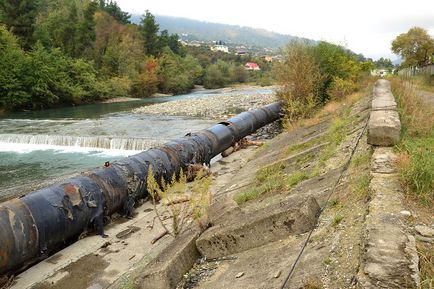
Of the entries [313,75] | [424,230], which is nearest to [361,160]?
[424,230]

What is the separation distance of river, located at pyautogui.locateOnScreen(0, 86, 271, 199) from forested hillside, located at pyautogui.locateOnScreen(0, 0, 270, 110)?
12399 mm

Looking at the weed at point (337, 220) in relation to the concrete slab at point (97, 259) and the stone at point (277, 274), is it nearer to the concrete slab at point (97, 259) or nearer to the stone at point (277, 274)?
the stone at point (277, 274)

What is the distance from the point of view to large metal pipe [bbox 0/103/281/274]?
6668 mm

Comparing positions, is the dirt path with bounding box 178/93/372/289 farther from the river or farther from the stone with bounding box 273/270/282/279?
the river

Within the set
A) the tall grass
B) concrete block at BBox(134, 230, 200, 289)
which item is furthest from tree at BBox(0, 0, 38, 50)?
concrete block at BBox(134, 230, 200, 289)

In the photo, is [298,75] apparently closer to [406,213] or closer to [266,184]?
[266,184]

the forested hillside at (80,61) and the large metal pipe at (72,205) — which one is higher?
the forested hillside at (80,61)

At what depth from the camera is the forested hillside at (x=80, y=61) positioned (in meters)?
39.3

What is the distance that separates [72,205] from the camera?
7871 millimetres

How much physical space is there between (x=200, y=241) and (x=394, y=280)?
9.62 feet

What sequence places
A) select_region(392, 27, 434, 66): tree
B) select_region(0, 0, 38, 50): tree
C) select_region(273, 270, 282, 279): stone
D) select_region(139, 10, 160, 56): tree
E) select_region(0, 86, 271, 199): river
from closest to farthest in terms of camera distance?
1. select_region(273, 270, 282, 279): stone
2. select_region(0, 86, 271, 199): river
3. select_region(392, 27, 434, 66): tree
4. select_region(0, 0, 38, 50): tree
5. select_region(139, 10, 160, 56): tree

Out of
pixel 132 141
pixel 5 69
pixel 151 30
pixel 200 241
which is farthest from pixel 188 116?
pixel 151 30

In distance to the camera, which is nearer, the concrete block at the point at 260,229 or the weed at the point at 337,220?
the weed at the point at 337,220

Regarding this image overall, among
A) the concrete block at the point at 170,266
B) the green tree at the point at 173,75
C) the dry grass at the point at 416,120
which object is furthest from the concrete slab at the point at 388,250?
the green tree at the point at 173,75
